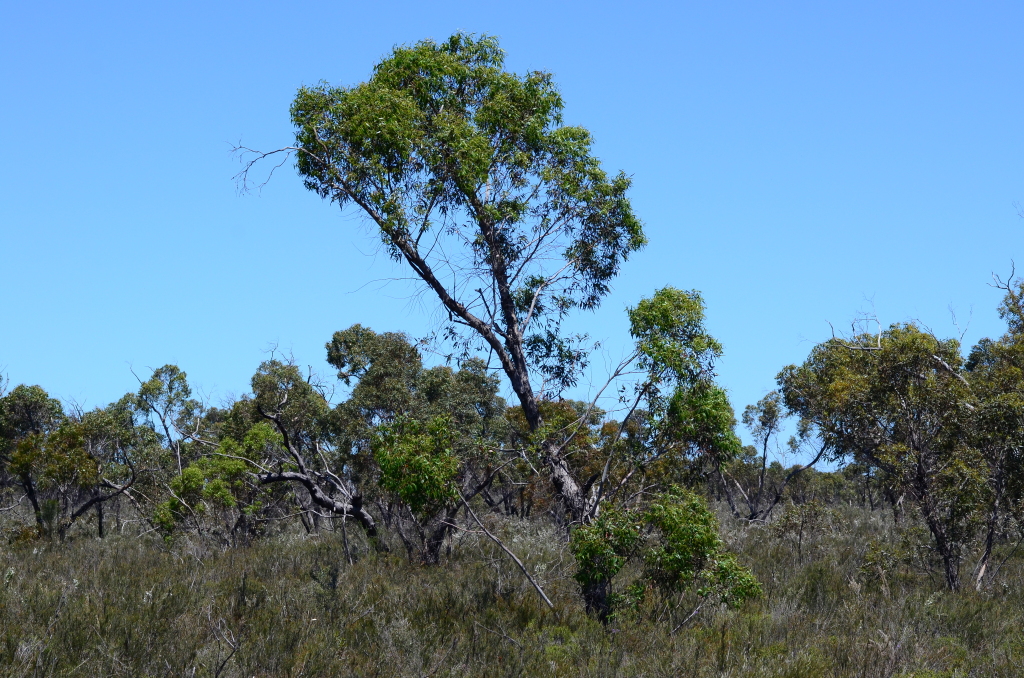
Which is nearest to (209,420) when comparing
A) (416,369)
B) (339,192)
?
(416,369)

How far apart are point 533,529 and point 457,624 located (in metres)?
12.8

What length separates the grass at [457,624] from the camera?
35.0 feet

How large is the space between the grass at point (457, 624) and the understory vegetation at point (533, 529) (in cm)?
6

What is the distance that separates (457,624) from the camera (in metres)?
13.1

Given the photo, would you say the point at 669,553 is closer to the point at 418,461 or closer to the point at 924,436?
the point at 418,461

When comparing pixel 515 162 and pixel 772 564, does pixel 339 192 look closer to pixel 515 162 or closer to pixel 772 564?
pixel 515 162

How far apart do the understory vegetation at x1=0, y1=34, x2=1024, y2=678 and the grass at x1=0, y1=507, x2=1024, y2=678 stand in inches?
2.4

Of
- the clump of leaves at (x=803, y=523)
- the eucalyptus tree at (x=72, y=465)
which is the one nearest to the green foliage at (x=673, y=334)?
the clump of leaves at (x=803, y=523)

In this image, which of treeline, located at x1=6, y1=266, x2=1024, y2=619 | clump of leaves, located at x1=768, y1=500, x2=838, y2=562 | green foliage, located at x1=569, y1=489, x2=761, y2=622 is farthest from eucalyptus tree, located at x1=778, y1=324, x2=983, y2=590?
green foliage, located at x1=569, y1=489, x2=761, y2=622

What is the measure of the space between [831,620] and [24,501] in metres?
41.4

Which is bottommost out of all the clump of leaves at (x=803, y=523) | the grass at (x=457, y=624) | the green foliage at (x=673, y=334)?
the grass at (x=457, y=624)

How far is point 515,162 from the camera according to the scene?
18406 millimetres

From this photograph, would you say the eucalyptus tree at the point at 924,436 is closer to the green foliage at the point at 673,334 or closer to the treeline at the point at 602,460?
the treeline at the point at 602,460

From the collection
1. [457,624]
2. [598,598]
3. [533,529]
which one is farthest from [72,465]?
[598,598]
